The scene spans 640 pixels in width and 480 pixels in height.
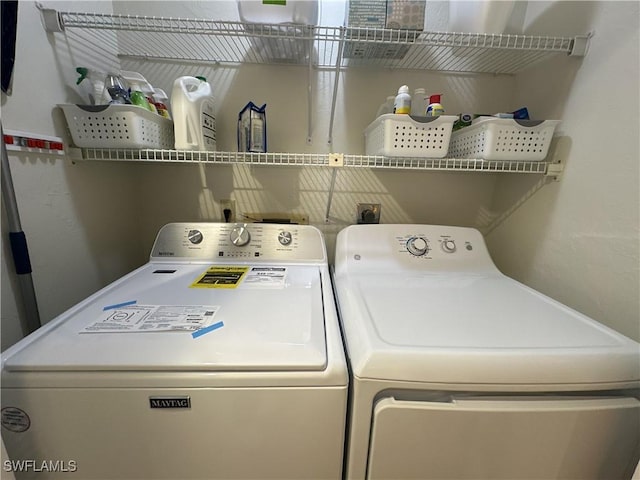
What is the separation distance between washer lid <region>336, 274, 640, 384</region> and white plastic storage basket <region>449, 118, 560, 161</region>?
552mm

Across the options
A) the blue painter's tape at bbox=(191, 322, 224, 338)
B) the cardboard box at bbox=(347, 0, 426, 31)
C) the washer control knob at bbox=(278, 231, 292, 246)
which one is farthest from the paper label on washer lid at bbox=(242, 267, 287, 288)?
the cardboard box at bbox=(347, 0, 426, 31)

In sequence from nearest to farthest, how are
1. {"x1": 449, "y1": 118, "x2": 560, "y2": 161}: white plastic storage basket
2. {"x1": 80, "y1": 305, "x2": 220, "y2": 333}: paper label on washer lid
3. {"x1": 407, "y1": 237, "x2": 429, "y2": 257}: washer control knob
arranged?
{"x1": 80, "y1": 305, "x2": 220, "y2": 333}: paper label on washer lid
{"x1": 449, "y1": 118, "x2": 560, "y2": 161}: white plastic storage basket
{"x1": 407, "y1": 237, "x2": 429, "y2": 257}: washer control knob

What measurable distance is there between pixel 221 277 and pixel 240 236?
0.79 feet

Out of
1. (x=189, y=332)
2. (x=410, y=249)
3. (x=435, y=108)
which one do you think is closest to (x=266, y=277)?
(x=189, y=332)

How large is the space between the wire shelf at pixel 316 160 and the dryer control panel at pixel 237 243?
0.28 m

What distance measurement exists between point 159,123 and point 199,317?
0.85 metres

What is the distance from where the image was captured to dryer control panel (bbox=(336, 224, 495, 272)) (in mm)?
1128

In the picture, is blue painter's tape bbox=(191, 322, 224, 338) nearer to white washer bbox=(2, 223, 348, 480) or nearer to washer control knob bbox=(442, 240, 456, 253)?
white washer bbox=(2, 223, 348, 480)

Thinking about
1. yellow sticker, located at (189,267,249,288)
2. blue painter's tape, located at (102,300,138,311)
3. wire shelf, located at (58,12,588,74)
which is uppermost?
wire shelf, located at (58,12,588,74)

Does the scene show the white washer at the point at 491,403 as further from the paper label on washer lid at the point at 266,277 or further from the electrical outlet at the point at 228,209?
the electrical outlet at the point at 228,209

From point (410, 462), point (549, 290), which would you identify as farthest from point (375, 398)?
point (549, 290)

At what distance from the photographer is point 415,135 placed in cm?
104

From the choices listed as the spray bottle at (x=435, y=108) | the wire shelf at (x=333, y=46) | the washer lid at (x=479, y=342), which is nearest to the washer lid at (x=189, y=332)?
the washer lid at (x=479, y=342)

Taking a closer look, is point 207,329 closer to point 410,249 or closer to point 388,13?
point 410,249
